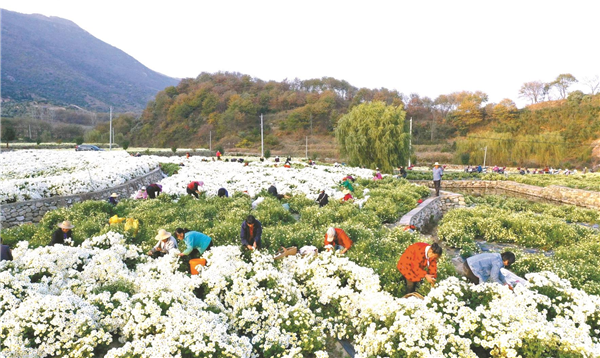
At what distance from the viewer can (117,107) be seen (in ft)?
537

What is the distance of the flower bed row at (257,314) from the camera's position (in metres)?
4.66

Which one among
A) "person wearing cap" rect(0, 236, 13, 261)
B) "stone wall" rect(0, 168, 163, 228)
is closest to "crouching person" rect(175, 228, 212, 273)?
"person wearing cap" rect(0, 236, 13, 261)

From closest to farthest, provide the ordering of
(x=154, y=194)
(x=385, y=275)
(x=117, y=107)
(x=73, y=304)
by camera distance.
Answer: (x=73, y=304), (x=385, y=275), (x=154, y=194), (x=117, y=107)

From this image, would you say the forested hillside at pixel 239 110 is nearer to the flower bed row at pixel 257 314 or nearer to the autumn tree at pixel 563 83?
the autumn tree at pixel 563 83

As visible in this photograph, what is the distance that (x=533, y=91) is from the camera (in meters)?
95.7

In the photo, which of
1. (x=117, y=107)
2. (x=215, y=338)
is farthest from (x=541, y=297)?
(x=117, y=107)

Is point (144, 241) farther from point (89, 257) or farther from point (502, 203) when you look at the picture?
point (502, 203)

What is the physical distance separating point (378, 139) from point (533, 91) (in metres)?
88.7

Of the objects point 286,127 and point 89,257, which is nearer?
point 89,257

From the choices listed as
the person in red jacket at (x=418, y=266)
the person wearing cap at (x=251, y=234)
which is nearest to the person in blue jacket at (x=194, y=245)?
the person wearing cap at (x=251, y=234)

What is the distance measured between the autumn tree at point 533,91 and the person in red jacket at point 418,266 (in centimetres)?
11154

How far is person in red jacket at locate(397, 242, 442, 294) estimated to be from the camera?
6840 mm

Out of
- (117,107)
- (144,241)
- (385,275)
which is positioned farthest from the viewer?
(117,107)

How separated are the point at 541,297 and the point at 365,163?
28.4 meters
